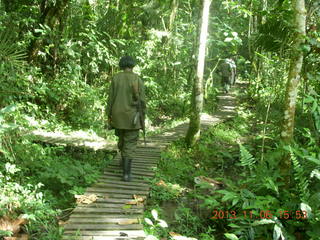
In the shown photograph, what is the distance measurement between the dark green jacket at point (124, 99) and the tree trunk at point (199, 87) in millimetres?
2230

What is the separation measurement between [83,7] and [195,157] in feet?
19.2

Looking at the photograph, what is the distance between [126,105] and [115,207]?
66.2 inches

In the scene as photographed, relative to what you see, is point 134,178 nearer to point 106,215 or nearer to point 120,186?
point 120,186

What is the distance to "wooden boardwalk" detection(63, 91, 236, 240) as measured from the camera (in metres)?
3.76

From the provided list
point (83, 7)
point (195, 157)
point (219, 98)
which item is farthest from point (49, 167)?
Answer: point (219, 98)

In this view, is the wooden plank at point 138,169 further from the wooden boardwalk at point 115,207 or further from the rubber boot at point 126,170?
the rubber boot at point 126,170

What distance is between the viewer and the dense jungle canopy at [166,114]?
425cm

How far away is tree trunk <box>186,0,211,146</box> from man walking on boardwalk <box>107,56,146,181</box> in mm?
2155

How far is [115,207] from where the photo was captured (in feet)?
14.5

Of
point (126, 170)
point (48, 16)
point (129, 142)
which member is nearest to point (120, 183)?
point (126, 170)

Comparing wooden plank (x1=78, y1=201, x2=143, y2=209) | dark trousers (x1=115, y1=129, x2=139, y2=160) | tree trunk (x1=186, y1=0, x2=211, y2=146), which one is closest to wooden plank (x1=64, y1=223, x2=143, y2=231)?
wooden plank (x1=78, y1=201, x2=143, y2=209)

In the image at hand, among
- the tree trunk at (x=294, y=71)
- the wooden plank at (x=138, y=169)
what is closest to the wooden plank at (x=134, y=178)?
the wooden plank at (x=138, y=169)

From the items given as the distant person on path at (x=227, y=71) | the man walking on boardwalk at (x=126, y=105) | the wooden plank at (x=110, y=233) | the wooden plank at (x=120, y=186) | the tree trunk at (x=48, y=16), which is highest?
the tree trunk at (x=48, y=16)

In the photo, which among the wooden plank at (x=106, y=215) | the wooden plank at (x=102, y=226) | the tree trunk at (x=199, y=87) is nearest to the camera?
the wooden plank at (x=102, y=226)
